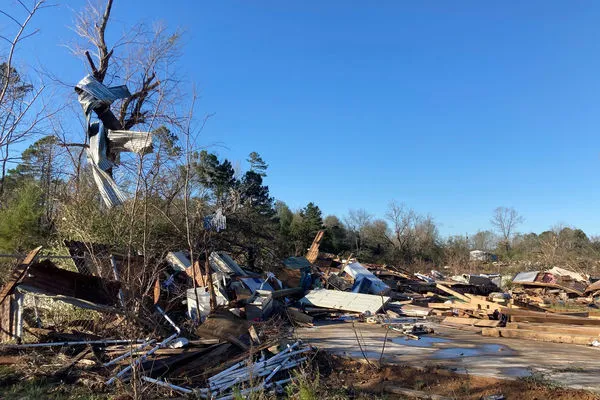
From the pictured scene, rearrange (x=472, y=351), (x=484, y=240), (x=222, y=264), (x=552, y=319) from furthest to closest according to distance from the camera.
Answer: (x=484, y=240) → (x=222, y=264) → (x=552, y=319) → (x=472, y=351)

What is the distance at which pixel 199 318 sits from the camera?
26.1ft

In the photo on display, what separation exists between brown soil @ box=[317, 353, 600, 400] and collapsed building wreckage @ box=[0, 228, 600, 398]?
592 millimetres

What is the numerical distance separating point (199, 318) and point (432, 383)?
4593mm

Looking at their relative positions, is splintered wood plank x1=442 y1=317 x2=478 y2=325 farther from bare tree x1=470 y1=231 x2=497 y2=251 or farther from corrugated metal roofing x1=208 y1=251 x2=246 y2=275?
bare tree x1=470 y1=231 x2=497 y2=251

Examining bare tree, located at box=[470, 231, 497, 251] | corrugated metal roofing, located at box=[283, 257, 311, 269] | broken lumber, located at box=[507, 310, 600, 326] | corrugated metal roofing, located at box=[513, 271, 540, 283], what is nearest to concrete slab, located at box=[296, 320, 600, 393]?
broken lumber, located at box=[507, 310, 600, 326]

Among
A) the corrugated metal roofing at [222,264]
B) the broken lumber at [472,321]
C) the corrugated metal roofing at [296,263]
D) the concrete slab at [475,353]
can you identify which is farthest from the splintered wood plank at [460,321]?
the corrugated metal roofing at [222,264]

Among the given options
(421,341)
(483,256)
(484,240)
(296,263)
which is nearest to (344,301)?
(296,263)

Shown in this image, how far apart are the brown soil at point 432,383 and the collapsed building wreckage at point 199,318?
0.59 metres

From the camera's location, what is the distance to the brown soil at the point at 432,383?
461 cm

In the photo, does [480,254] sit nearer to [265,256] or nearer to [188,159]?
[265,256]

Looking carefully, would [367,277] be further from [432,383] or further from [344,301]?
[432,383]

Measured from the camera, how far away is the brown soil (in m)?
4.61

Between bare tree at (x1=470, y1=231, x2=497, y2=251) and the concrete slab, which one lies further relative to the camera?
bare tree at (x1=470, y1=231, x2=497, y2=251)

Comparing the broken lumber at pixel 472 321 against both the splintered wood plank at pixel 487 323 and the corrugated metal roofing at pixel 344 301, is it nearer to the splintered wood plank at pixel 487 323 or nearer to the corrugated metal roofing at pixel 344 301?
the splintered wood plank at pixel 487 323
